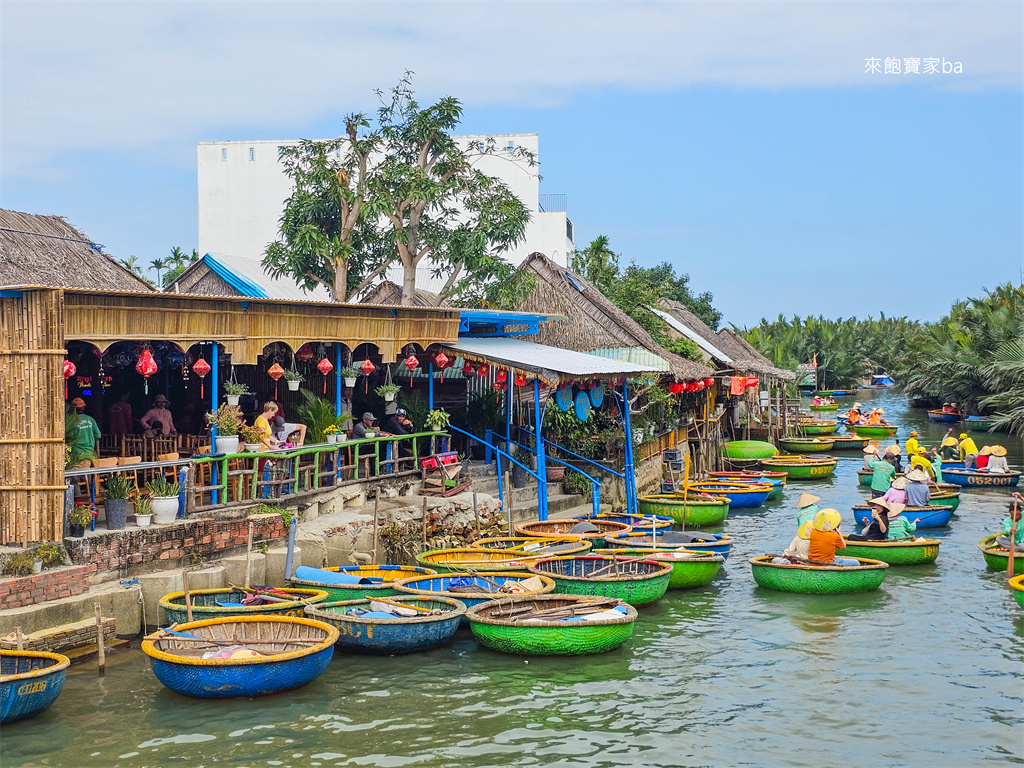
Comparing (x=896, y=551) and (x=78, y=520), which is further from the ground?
(x=78, y=520)

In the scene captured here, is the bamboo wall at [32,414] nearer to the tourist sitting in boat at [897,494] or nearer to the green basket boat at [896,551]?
the green basket boat at [896,551]

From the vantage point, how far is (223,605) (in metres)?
11.9

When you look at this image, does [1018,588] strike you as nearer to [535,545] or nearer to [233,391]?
[535,545]

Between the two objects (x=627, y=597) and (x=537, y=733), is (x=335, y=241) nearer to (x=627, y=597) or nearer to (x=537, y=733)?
(x=627, y=597)

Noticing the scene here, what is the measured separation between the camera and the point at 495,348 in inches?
796

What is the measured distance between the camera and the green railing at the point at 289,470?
13819 mm

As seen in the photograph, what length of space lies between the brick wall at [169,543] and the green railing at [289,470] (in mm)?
435

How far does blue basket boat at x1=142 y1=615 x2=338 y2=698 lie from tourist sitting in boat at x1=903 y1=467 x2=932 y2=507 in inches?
575

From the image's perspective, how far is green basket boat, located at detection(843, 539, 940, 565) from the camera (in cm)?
1742

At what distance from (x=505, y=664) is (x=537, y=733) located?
208 centimetres

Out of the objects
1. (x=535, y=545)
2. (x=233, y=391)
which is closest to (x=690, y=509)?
(x=535, y=545)

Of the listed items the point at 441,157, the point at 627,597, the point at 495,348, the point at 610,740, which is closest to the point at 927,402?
the point at 441,157

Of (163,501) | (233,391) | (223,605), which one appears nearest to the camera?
(223,605)

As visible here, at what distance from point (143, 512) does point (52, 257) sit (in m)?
9.22
